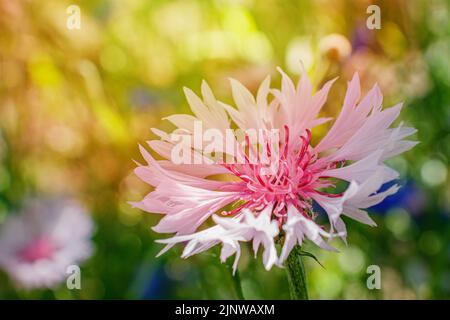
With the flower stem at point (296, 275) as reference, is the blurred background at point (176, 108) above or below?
above

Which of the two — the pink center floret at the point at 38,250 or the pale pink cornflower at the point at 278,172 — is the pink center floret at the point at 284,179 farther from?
the pink center floret at the point at 38,250

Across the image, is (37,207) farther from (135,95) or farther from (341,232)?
(341,232)

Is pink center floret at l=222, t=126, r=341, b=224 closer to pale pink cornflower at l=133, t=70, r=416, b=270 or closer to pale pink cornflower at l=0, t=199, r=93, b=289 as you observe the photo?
pale pink cornflower at l=133, t=70, r=416, b=270

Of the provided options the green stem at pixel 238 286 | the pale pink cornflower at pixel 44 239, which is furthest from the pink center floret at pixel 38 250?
the green stem at pixel 238 286

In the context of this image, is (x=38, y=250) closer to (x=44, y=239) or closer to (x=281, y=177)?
(x=44, y=239)

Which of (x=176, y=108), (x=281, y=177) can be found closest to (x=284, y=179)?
(x=281, y=177)

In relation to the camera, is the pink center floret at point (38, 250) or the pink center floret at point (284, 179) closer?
the pink center floret at point (284, 179)

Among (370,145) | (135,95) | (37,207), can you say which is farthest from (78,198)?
(370,145)

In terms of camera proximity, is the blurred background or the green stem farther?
the blurred background

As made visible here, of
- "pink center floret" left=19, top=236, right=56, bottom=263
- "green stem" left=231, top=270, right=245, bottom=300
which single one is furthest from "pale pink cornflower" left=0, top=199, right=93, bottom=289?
"green stem" left=231, top=270, right=245, bottom=300
